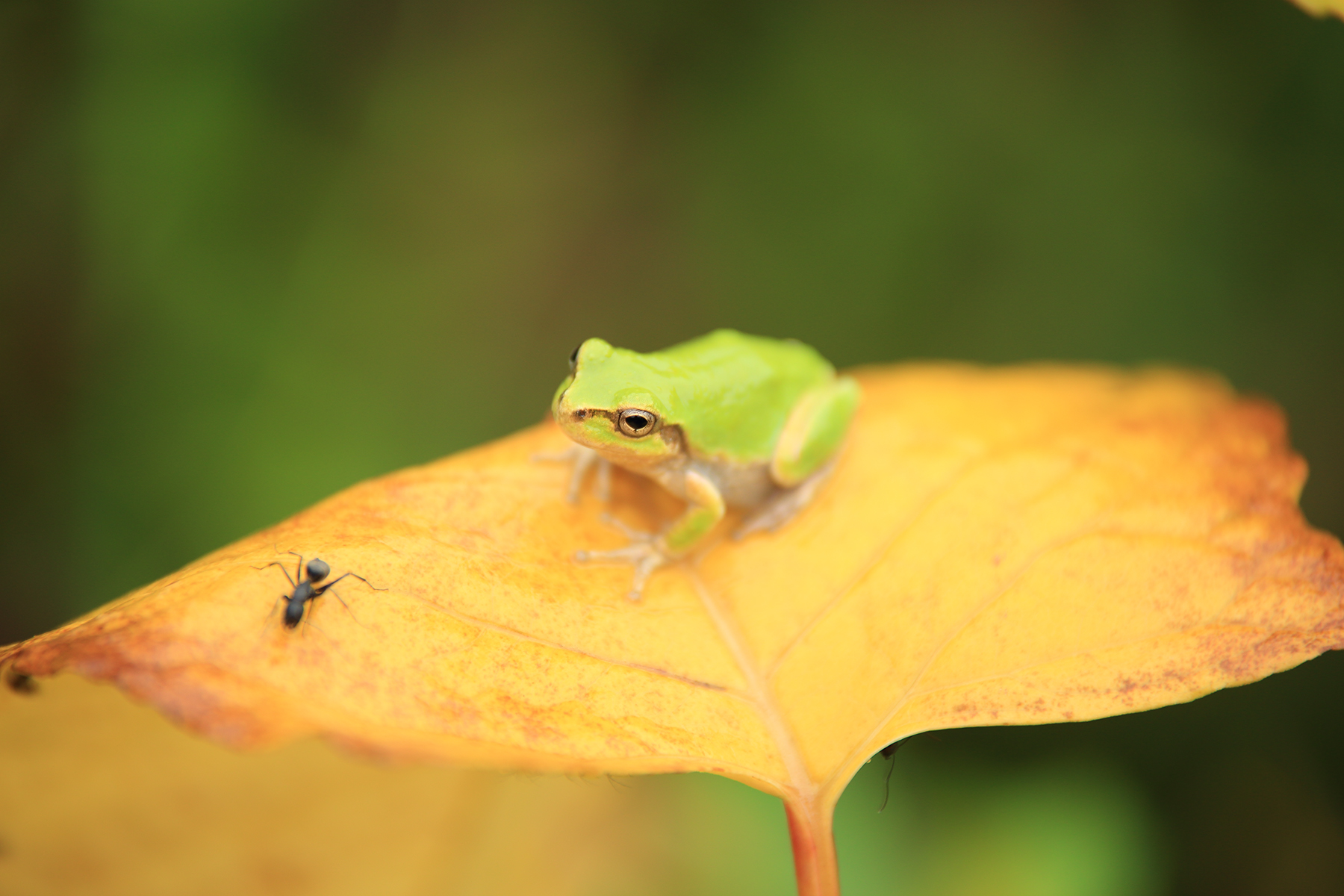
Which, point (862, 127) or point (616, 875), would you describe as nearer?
point (616, 875)

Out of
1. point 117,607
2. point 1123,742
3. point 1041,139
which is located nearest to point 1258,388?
point 1041,139

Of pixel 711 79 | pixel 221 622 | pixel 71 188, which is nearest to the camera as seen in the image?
pixel 221 622

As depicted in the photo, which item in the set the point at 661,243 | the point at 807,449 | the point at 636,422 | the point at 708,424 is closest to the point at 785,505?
the point at 807,449

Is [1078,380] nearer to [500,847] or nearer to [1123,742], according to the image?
[1123,742]

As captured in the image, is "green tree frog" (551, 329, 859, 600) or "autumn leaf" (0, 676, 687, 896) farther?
"green tree frog" (551, 329, 859, 600)

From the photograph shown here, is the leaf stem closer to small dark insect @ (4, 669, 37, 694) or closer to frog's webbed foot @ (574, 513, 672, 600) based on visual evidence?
frog's webbed foot @ (574, 513, 672, 600)

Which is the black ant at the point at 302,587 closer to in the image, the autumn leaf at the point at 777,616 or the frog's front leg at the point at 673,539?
the autumn leaf at the point at 777,616

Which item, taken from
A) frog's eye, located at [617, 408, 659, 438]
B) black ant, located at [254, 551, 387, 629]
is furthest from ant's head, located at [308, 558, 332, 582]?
frog's eye, located at [617, 408, 659, 438]
